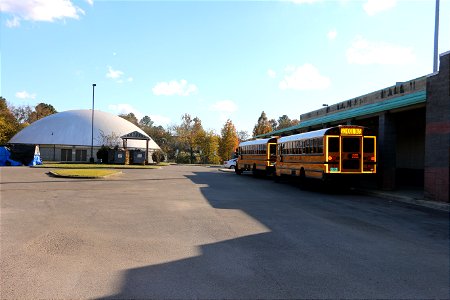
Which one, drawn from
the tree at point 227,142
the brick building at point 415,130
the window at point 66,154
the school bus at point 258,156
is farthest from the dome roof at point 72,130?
the brick building at point 415,130

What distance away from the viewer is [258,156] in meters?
32.0

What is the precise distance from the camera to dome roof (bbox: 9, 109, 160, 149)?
7519 centimetres

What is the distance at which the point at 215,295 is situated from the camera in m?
4.91

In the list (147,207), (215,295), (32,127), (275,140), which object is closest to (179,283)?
(215,295)

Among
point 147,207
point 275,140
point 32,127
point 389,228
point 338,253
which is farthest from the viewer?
point 32,127

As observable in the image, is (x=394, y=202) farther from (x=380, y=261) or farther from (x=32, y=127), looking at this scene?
(x=32, y=127)

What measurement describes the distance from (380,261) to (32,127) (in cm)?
8401

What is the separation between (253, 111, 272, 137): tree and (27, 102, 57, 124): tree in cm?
5994

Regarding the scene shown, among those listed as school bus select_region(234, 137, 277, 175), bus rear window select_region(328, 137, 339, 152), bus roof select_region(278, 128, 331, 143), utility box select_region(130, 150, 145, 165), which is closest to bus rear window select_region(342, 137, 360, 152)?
bus rear window select_region(328, 137, 339, 152)

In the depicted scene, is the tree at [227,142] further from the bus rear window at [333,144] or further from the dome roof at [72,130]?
the bus rear window at [333,144]

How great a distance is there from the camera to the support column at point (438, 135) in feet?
49.1

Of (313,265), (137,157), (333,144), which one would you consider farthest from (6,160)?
(313,265)

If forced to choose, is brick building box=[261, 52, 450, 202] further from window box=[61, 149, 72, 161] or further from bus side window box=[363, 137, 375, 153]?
window box=[61, 149, 72, 161]

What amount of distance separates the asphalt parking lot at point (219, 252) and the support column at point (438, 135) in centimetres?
242
